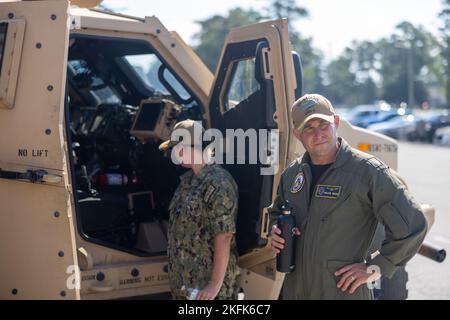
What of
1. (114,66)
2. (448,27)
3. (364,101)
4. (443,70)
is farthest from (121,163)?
(364,101)

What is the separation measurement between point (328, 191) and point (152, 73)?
273 cm

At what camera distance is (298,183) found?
10.8 feet

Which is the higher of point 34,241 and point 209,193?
point 209,193

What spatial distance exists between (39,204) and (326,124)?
1485 mm

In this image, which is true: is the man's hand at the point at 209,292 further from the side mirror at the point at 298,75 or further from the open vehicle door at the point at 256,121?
the side mirror at the point at 298,75

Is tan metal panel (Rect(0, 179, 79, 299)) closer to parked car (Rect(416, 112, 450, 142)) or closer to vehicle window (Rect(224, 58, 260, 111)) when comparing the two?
vehicle window (Rect(224, 58, 260, 111))

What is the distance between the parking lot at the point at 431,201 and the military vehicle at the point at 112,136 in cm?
165

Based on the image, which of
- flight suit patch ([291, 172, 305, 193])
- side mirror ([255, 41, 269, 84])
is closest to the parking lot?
side mirror ([255, 41, 269, 84])

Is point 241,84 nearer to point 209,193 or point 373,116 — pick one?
point 209,193

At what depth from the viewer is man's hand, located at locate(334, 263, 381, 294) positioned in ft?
9.93

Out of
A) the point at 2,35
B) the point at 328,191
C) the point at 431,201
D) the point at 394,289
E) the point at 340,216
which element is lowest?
the point at 431,201

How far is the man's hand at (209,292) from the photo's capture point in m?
3.82

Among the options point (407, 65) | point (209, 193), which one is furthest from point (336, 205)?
point (407, 65)

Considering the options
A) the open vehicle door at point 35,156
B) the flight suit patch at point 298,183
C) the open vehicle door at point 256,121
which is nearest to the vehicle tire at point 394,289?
the open vehicle door at point 256,121
